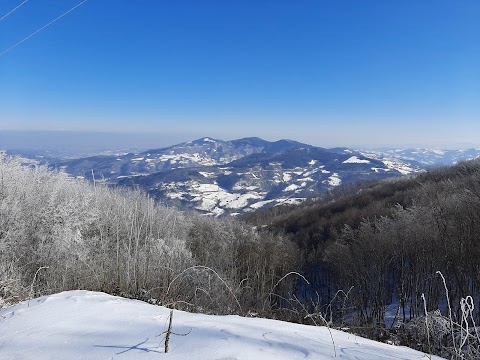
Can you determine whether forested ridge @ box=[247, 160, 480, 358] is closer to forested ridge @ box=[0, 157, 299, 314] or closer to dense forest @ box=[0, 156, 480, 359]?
dense forest @ box=[0, 156, 480, 359]

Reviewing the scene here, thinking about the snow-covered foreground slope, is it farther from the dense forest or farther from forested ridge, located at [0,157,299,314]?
the dense forest

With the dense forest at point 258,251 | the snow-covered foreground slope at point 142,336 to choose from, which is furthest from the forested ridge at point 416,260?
the snow-covered foreground slope at point 142,336

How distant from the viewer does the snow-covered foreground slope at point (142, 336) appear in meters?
2.85

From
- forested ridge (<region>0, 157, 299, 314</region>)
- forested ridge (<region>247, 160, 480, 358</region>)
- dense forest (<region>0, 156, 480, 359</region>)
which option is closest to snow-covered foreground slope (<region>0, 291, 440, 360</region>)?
forested ridge (<region>0, 157, 299, 314</region>)

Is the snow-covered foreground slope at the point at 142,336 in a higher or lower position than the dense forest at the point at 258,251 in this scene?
higher

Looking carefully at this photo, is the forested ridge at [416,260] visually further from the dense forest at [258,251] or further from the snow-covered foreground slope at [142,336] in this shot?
the snow-covered foreground slope at [142,336]

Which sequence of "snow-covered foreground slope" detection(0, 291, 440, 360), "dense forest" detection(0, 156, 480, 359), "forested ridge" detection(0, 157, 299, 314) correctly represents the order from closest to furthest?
"snow-covered foreground slope" detection(0, 291, 440, 360), "forested ridge" detection(0, 157, 299, 314), "dense forest" detection(0, 156, 480, 359)

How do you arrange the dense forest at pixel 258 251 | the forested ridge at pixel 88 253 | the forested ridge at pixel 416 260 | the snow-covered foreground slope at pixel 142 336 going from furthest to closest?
the forested ridge at pixel 416 260, the dense forest at pixel 258 251, the forested ridge at pixel 88 253, the snow-covered foreground slope at pixel 142 336

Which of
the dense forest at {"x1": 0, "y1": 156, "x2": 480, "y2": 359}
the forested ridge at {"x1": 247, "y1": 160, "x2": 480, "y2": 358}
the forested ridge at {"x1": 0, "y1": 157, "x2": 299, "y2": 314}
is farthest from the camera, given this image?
the forested ridge at {"x1": 247, "y1": 160, "x2": 480, "y2": 358}

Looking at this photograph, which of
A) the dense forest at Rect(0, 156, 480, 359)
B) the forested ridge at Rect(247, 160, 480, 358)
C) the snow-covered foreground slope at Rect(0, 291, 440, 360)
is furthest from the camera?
the forested ridge at Rect(247, 160, 480, 358)

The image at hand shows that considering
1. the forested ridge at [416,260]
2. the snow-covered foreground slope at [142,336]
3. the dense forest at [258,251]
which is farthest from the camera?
the forested ridge at [416,260]

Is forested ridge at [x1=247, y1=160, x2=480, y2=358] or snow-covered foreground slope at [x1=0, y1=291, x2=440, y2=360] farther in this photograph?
forested ridge at [x1=247, y1=160, x2=480, y2=358]

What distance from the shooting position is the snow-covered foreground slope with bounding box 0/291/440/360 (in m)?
2.85

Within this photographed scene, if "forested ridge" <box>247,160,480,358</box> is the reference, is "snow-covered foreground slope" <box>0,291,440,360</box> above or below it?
above
